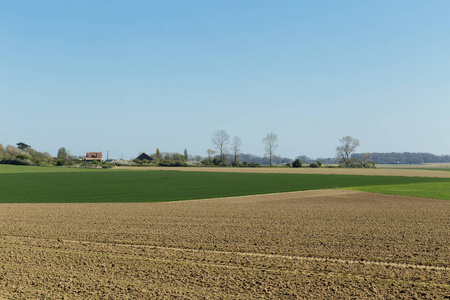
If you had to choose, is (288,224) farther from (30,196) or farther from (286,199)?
(30,196)

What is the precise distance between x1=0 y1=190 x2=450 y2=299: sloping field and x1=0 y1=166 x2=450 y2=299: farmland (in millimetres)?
29

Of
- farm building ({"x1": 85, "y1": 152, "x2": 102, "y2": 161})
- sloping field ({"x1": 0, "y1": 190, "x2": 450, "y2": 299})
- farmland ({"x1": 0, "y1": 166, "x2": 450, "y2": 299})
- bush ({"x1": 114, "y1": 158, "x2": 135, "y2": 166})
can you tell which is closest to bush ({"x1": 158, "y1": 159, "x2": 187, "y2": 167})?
bush ({"x1": 114, "y1": 158, "x2": 135, "y2": 166})

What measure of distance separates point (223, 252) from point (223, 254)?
0.21 m

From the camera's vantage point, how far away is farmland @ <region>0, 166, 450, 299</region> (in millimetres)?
7944

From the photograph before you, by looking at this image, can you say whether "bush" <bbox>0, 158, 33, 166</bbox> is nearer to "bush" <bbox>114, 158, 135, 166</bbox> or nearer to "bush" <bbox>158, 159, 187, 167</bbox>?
"bush" <bbox>114, 158, 135, 166</bbox>

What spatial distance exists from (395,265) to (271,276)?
3.26 metres

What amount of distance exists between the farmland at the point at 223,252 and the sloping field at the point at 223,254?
3cm

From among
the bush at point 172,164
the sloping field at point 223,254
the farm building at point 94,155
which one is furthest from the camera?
the farm building at point 94,155

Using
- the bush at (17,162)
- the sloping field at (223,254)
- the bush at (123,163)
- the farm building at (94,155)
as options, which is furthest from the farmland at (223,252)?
the farm building at (94,155)

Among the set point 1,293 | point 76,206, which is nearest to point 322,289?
point 1,293

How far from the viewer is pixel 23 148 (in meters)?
117

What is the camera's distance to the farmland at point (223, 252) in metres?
7.94

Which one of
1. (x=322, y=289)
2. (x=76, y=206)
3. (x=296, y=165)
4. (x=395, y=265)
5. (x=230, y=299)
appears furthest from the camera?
(x=296, y=165)

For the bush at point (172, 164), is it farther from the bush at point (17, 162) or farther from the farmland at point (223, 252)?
the farmland at point (223, 252)
